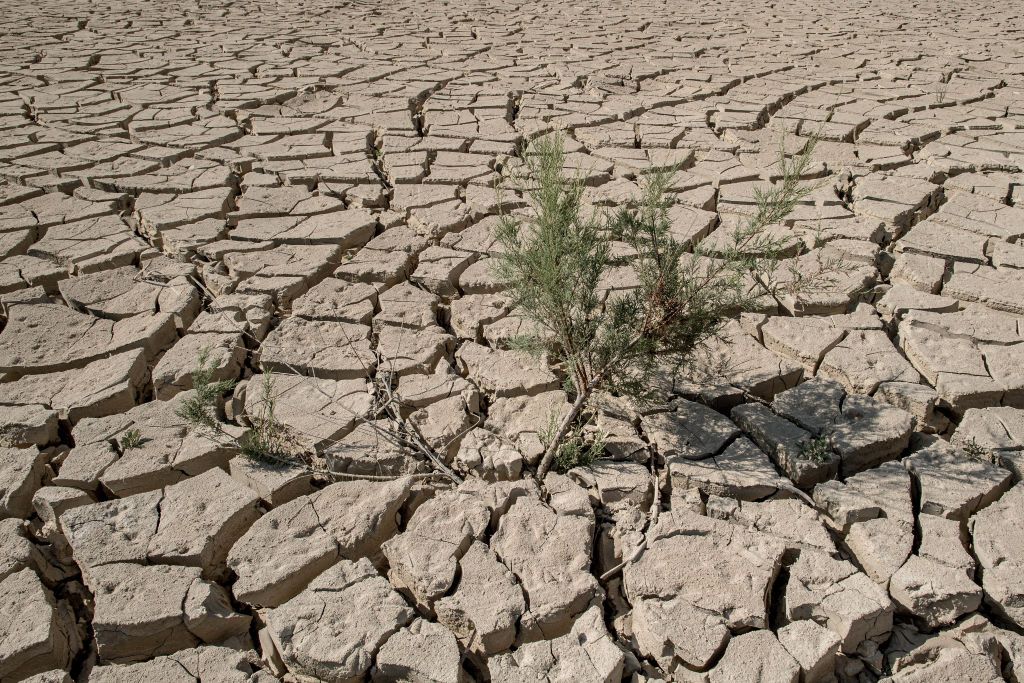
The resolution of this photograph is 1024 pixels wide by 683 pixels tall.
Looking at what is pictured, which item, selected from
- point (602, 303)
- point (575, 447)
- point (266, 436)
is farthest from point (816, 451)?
point (266, 436)

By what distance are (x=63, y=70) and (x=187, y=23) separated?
6.44ft

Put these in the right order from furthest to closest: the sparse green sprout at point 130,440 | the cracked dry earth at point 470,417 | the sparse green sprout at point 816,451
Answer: the sparse green sprout at point 130,440 < the sparse green sprout at point 816,451 < the cracked dry earth at point 470,417

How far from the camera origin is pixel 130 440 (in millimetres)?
2010

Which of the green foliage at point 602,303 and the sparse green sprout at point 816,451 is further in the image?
the green foliage at point 602,303

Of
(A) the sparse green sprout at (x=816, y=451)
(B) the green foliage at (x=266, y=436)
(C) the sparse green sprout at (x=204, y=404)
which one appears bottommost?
(A) the sparse green sprout at (x=816, y=451)

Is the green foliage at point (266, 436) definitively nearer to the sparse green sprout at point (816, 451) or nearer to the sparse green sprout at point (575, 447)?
the sparse green sprout at point (575, 447)

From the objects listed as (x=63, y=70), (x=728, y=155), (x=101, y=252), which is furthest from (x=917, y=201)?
(x=63, y=70)

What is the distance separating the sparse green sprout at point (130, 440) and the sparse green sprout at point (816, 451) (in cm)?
182

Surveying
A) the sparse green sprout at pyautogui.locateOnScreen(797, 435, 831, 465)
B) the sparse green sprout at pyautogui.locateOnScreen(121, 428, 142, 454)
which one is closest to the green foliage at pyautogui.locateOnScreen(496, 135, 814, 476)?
the sparse green sprout at pyautogui.locateOnScreen(797, 435, 831, 465)

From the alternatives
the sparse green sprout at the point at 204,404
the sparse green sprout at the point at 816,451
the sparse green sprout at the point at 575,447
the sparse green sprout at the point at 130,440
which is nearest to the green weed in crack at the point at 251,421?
the sparse green sprout at the point at 204,404

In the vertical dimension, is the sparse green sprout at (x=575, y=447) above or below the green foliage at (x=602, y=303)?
below

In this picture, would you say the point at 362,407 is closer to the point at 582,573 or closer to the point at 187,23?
the point at 582,573

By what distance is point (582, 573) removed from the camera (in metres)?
1.62

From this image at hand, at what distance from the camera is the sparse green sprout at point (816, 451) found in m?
1.90
